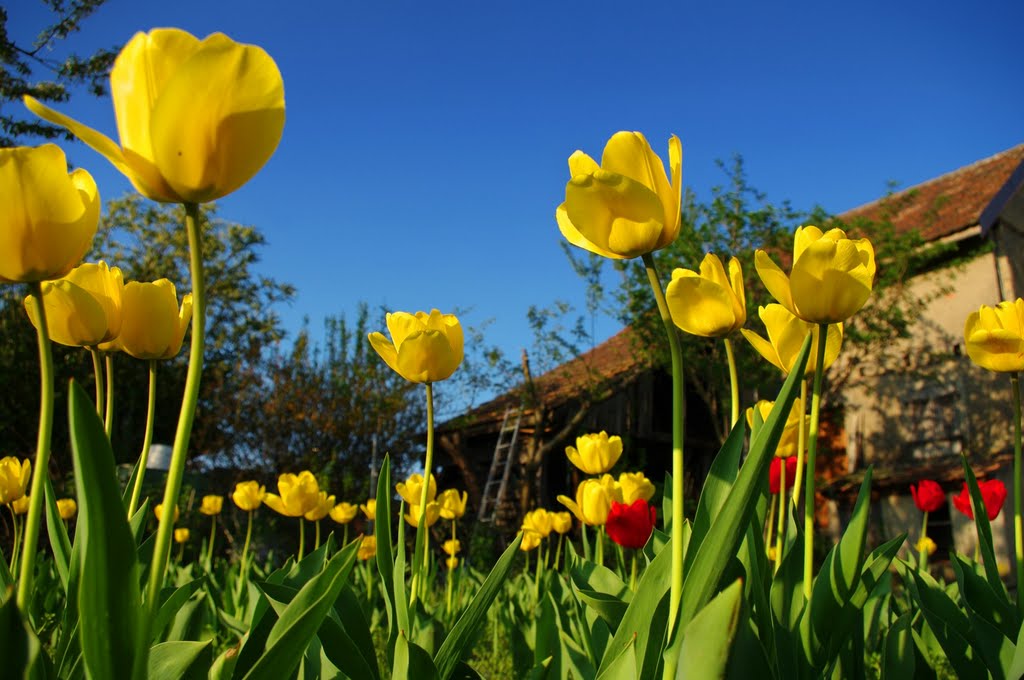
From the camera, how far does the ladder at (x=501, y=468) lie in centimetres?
1114

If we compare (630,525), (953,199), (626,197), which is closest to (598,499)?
(630,525)

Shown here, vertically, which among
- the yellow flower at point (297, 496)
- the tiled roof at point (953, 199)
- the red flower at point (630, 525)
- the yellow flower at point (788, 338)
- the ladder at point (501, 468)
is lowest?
the red flower at point (630, 525)

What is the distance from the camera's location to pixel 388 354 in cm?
148

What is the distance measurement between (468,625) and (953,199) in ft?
47.5

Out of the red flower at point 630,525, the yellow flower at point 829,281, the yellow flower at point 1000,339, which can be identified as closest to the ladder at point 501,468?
the red flower at point 630,525

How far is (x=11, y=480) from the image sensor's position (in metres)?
1.56

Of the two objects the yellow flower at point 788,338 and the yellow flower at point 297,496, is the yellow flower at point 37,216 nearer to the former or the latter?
the yellow flower at point 788,338

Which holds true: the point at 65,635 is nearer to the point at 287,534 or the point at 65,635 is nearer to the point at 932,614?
the point at 932,614

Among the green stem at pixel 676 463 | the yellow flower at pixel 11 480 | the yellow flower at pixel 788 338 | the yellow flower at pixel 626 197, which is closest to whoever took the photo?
the green stem at pixel 676 463

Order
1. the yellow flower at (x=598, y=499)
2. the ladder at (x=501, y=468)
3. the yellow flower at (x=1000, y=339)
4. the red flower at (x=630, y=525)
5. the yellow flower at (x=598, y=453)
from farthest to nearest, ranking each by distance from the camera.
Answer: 1. the ladder at (x=501, y=468)
2. the yellow flower at (x=598, y=453)
3. the yellow flower at (x=598, y=499)
4. the red flower at (x=630, y=525)
5. the yellow flower at (x=1000, y=339)

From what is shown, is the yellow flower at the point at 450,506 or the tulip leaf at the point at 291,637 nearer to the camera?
the tulip leaf at the point at 291,637

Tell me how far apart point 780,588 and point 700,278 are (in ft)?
1.50

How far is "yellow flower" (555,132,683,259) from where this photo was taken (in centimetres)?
92

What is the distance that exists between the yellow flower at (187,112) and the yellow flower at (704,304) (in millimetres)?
605
